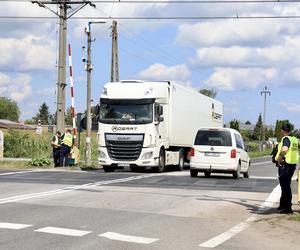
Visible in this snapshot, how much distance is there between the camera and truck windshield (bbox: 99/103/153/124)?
23688 millimetres

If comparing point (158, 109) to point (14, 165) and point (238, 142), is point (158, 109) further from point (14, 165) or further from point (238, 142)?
point (14, 165)

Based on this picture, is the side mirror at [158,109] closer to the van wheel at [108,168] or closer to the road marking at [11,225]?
the van wheel at [108,168]

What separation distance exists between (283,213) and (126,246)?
4772 millimetres

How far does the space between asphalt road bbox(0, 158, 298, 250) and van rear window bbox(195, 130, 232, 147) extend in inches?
137

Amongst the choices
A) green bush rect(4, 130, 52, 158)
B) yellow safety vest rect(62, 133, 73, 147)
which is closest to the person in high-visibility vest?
yellow safety vest rect(62, 133, 73, 147)

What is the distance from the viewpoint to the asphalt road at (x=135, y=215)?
8.48m

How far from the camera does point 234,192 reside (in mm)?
16031

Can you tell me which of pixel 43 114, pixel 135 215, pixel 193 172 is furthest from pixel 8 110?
pixel 135 215

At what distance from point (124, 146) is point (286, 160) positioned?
41.9 feet

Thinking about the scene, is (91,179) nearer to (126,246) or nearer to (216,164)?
(216,164)

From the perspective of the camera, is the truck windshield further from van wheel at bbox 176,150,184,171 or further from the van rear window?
van wheel at bbox 176,150,184,171

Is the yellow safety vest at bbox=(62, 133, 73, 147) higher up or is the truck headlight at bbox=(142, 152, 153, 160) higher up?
the yellow safety vest at bbox=(62, 133, 73, 147)

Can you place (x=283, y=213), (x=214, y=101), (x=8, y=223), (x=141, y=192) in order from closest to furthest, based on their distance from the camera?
1. (x=8, y=223)
2. (x=283, y=213)
3. (x=141, y=192)
4. (x=214, y=101)

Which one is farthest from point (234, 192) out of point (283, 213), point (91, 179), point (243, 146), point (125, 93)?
point (125, 93)
